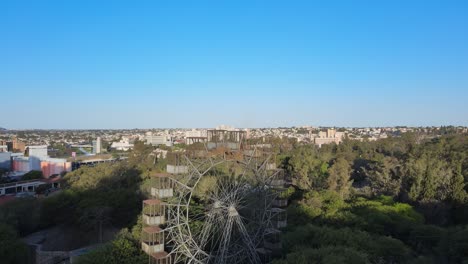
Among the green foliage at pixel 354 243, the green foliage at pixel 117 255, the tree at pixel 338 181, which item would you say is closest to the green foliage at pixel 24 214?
the green foliage at pixel 117 255

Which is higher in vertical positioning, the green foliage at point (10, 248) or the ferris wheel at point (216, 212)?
the ferris wheel at point (216, 212)

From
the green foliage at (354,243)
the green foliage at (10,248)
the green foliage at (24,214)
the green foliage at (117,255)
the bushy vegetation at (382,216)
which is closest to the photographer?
the green foliage at (354,243)

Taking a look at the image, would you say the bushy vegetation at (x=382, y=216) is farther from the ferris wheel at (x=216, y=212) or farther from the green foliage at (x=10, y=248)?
the green foliage at (x=10, y=248)

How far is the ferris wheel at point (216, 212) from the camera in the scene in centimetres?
2094

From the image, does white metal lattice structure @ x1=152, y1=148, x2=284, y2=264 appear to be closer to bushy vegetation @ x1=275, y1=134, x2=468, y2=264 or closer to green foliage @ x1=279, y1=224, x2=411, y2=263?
green foliage @ x1=279, y1=224, x2=411, y2=263

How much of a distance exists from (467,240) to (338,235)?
6679 millimetres

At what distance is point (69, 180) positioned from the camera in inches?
1796

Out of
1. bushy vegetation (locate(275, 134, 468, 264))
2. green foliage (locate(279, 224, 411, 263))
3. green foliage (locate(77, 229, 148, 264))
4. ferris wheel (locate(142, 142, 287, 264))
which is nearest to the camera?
green foliage (locate(279, 224, 411, 263))

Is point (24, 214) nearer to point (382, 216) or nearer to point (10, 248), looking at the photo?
point (10, 248)

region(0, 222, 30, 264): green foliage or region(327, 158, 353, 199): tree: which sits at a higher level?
region(327, 158, 353, 199): tree

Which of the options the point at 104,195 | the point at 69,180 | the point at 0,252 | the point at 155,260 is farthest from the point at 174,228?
the point at 69,180

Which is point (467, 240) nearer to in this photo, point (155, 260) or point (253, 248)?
point (253, 248)

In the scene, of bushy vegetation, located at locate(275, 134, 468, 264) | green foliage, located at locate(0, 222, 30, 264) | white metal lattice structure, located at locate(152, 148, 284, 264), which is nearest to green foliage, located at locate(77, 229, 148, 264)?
white metal lattice structure, located at locate(152, 148, 284, 264)

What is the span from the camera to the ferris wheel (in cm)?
2094
